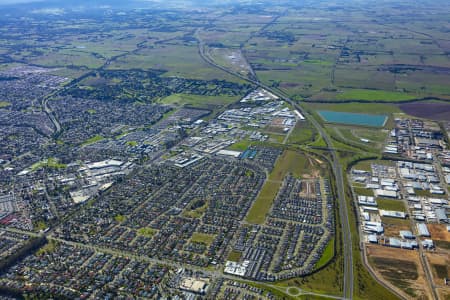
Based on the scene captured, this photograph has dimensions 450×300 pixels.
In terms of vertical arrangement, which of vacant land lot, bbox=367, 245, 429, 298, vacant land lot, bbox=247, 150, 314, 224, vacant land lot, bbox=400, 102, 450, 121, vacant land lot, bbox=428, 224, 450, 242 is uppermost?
vacant land lot, bbox=400, 102, 450, 121

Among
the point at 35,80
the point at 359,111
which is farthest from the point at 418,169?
the point at 35,80

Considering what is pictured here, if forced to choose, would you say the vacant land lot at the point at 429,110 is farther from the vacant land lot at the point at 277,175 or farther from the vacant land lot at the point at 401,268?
the vacant land lot at the point at 401,268

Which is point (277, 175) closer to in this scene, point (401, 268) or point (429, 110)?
point (401, 268)

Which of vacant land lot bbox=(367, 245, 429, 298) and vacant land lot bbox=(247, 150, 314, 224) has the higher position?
vacant land lot bbox=(247, 150, 314, 224)

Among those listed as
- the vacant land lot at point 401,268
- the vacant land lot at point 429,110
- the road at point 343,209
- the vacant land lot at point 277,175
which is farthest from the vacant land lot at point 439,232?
the vacant land lot at point 429,110

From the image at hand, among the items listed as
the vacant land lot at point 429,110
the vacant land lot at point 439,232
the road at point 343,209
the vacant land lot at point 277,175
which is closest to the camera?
the road at point 343,209

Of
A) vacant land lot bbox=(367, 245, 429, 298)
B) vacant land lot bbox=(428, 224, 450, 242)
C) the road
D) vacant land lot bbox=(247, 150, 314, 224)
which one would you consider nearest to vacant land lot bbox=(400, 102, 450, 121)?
the road

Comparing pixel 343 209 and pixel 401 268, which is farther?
pixel 343 209

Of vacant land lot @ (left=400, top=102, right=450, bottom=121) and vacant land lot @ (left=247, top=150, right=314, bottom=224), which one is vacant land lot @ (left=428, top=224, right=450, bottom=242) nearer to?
vacant land lot @ (left=247, top=150, right=314, bottom=224)

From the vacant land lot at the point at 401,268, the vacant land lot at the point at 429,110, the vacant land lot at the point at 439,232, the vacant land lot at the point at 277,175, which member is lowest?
the vacant land lot at the point at 401,268

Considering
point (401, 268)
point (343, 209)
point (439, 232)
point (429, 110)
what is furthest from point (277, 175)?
point (429, 110)

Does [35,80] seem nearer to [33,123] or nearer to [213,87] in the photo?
[33,123]

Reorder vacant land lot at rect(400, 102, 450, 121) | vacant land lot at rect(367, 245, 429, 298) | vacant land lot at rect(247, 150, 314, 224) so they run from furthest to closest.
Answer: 1. vacant land lot at rect(400, 102, 450, 121)
2. vacant land lot at rect(247, 150, 314, 224)
3. vacant land lot at rect(367, 245, 429, 298)
